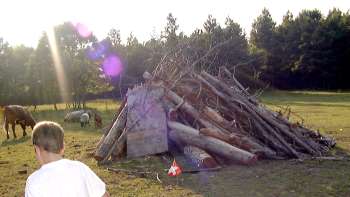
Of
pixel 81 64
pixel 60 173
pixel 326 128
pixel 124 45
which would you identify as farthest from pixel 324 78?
pixel 60 173

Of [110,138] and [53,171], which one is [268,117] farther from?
[53,171]

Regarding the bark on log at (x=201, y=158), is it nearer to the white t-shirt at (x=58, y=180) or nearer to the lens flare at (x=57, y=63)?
the white t-shirt at (x=58, y=180)

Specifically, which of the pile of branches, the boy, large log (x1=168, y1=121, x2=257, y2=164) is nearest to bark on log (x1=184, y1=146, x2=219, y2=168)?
the pile of branches

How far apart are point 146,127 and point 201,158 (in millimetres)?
2251

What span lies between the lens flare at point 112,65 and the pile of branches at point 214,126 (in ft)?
110

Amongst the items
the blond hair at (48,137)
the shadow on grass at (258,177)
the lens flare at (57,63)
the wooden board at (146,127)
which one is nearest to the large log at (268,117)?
the shadow on grass at (258,177)

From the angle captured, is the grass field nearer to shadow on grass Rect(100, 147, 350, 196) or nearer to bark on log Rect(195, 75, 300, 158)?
shadow on grass Rect(100, 147, 350, 196)

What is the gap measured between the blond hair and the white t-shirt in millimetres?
144

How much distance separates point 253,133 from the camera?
13.2 metres

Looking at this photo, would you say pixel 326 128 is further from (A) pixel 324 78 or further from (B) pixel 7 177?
(A) pixel 324 78

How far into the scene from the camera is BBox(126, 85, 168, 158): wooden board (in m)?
12.7

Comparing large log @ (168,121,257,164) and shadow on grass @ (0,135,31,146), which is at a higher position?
large log @ (168,121,257,164)

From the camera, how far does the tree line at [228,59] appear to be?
1692 inches

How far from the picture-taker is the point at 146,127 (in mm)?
12852
